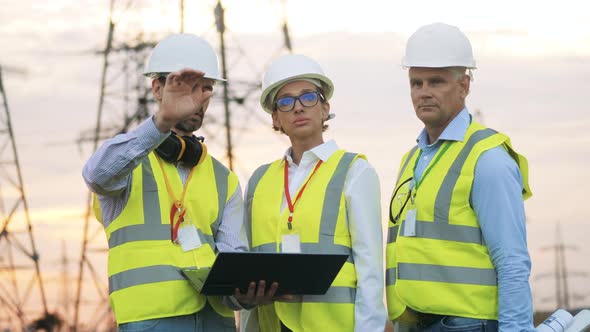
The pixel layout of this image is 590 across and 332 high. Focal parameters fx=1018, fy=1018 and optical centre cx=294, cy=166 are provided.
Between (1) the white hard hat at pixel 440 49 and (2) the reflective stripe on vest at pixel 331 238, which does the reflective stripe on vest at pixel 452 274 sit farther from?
(1) the white hard hat at pixel 440 49

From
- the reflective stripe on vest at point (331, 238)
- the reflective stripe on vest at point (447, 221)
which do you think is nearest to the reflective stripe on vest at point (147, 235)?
the reflective stripe on vest at point (331, 238)

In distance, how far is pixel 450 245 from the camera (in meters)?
5.90

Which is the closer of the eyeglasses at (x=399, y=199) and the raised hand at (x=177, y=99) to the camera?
the raised hand at (x=177, y=99)

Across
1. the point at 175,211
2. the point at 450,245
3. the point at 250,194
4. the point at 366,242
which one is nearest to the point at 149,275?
the point at 175,211

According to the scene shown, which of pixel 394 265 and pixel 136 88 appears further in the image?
pixel 136 88

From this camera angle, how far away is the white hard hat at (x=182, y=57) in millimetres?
6258

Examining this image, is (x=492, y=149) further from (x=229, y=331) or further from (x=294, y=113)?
(x=229, y=331)

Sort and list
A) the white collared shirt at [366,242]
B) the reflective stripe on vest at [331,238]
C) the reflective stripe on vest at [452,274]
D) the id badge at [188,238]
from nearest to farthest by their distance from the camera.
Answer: the reflective stripe on vest at [452,274]
the id badge at [188,238]
the white collared shirt at [366,242]
the reflective stripe on vest at [331,238]

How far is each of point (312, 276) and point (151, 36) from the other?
15.9 meters

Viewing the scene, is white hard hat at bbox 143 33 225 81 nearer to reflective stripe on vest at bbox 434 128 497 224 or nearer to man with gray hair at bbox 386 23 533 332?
man with gray hair at bbox 386 23 533 332

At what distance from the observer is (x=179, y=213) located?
19.8ft

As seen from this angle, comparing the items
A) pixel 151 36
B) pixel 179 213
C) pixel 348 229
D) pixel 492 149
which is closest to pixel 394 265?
pixel 348 229

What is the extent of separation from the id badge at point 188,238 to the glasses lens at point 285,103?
1.04 m

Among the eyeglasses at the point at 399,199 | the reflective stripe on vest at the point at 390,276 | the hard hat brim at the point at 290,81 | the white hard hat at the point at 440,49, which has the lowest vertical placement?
the reflective stripe on vest at the point at 390,276
